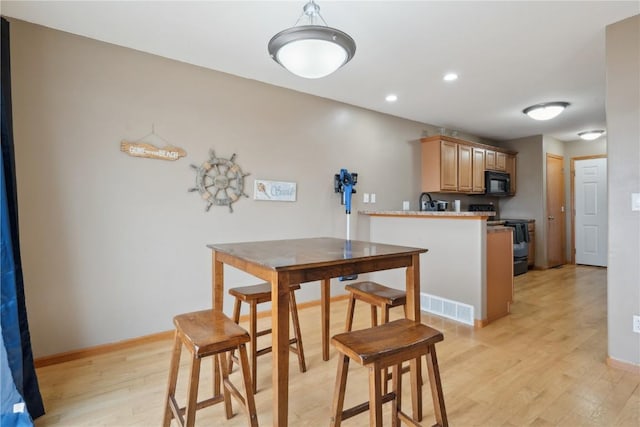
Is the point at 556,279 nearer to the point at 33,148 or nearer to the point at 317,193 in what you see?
the point at 317,193

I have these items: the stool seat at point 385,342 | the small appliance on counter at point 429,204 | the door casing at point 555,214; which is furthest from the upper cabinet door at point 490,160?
the stool seat at point 385,342

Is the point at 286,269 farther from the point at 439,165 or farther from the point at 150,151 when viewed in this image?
the point at 439,165

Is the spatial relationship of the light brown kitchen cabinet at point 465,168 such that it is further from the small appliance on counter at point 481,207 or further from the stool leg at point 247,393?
the stool leg at point 247,393

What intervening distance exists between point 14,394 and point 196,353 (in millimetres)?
1083

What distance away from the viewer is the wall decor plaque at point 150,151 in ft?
8.62

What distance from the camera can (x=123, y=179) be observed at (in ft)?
8.61

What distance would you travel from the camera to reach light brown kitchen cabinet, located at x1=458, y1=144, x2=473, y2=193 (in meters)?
5.00

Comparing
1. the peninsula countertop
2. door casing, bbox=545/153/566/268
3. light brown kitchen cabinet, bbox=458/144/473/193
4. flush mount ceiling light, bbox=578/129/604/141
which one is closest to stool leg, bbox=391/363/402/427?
the peninsula countertop

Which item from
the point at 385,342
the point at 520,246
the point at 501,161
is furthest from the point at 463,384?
the point at 501,161

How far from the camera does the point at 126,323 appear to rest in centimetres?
265

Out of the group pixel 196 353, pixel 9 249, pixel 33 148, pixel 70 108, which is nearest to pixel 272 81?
pixel 70 108

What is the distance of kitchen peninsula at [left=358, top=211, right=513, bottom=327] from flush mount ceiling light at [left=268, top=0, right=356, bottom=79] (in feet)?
6.77

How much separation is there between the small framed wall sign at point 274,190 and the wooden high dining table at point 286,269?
1418mm

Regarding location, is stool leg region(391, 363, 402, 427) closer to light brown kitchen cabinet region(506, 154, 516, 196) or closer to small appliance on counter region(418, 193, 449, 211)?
small appliance on counter region(418, 193, 449, 211)
